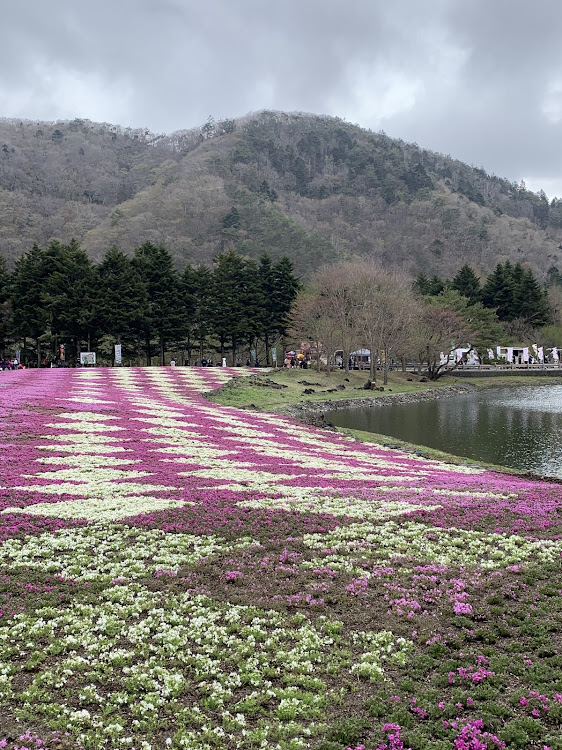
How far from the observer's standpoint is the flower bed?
20.7 ft

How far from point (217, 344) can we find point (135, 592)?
94.4 meters

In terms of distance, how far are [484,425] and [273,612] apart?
35.9 meters

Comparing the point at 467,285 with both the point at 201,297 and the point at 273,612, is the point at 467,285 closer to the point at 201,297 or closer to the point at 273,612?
the point at 201,297

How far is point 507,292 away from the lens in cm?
10362

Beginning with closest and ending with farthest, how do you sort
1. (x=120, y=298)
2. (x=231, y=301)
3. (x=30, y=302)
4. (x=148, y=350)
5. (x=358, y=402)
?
(x=358, y=402) → (x=30, y=302) → (x=120, y=298) → (x=148, y=350) → (x=231, y=301)

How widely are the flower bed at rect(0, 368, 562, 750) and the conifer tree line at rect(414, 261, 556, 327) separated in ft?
302

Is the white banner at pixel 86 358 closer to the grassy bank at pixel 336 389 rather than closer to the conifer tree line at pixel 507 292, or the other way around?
the grassy bank at pixel 336 389

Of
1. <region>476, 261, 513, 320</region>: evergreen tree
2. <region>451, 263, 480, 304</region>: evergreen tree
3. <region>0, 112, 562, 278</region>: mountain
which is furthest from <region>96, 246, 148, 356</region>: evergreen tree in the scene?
<region>476, 261, 513, 320</region>: evergreen tree

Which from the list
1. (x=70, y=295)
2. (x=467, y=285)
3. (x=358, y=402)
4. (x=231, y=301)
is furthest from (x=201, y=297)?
(x=467, y=285)

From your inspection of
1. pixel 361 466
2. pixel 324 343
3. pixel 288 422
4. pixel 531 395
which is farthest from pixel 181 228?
pixel 361 466

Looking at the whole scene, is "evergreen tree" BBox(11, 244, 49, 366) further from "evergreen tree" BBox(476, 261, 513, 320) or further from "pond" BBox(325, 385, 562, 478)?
"evergreen tree" BBox(476, 261, 513, 320)

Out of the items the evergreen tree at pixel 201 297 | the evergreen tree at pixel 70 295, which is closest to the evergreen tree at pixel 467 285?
the evergreen tree at pixel 201 297

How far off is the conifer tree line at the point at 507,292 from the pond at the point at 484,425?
43522mm

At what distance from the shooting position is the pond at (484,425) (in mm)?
29988
